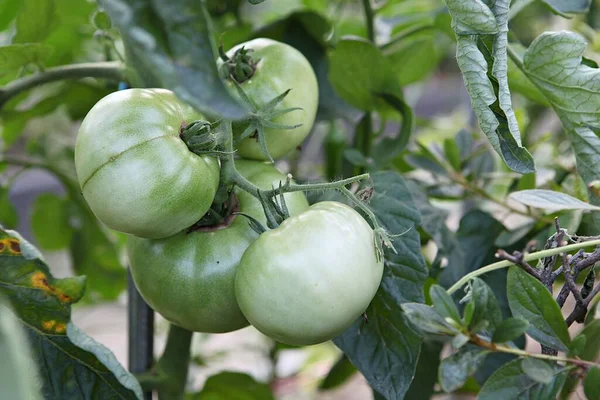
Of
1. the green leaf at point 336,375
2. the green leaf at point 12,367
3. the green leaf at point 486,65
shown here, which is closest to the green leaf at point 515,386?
the green leaf at point 486,65

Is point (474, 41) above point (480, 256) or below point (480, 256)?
above

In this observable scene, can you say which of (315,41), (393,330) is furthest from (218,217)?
(315,41)

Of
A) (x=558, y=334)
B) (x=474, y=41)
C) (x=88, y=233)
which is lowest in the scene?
(x=88, y=233)

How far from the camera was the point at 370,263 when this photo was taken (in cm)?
34

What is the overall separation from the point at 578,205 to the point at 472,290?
0.08 m

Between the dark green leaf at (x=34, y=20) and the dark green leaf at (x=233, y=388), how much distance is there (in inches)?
13.3

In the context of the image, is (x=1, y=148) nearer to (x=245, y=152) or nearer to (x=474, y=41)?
(x=245, y=152)

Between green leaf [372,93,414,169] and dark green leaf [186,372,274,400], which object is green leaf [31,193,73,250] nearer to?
dark green leaf [186,372,274,400]

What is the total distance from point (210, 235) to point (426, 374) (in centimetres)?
27

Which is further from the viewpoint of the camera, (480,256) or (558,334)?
(480,256)

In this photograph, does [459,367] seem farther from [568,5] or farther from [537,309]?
[568,5]

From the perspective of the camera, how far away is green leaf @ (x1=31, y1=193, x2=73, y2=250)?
0.81 meters

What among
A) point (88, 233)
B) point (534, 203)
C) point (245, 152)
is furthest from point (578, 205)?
point (88, 233)

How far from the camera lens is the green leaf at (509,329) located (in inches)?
12.0
